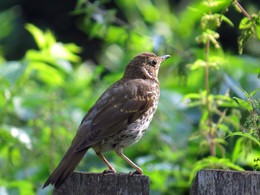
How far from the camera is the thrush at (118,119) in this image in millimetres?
4328

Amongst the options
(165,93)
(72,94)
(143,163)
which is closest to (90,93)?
(72,94)

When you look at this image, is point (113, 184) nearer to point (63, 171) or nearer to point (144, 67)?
point (63, 171)

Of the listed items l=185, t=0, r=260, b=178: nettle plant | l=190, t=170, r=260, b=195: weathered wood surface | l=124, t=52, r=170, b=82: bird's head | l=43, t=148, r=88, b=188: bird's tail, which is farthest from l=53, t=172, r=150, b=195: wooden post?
l=124, t=52, r=170, b=82: bird's head

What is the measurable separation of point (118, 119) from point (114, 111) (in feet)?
0.19

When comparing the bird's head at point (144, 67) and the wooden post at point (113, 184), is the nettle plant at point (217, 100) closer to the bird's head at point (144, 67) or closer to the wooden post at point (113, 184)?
the bird's head at point (144, 67)

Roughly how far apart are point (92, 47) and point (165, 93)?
624 centimetres

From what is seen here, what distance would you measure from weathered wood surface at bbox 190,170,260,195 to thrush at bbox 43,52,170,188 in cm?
97

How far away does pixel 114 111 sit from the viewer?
4.62 meters

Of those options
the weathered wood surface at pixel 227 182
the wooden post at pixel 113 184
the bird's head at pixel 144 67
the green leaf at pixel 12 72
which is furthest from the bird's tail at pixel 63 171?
the green leaf at pixel 12 72

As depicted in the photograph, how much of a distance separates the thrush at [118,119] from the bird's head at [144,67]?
4.8 inches

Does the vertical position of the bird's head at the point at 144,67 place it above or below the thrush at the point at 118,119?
above

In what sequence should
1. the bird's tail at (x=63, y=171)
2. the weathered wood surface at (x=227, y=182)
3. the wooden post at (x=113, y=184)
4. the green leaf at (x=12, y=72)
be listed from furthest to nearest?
the green leaf at (x=12, y=72), the bird's tail at (x=63, y=171), the wooden post at (x=113, y=184), the weathered wood surface at (x=227, y=182)

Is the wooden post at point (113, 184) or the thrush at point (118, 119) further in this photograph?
the thrush at point (118, 119)

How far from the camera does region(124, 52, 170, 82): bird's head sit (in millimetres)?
5352
